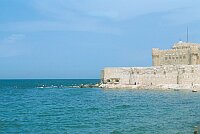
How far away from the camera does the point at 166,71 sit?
4691 cm

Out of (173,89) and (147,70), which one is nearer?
(173,89)

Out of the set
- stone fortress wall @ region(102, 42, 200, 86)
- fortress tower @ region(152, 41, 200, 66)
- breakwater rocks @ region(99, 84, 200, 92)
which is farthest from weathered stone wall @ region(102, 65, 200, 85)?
fortress tower @ region(152, 41, 200, 66)

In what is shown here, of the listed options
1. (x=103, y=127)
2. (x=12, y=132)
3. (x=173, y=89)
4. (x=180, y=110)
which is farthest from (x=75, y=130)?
(x=173, y=89)

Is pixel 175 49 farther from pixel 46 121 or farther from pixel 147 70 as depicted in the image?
pixel 46 121

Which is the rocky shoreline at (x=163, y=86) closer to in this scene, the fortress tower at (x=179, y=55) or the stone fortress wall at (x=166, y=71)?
the stone fortress wall at (x=166, y=71)

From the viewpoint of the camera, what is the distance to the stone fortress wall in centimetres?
4467

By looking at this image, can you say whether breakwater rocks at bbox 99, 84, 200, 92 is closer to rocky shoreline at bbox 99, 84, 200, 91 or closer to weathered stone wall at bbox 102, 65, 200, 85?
rocky shoreline at bbox 99, 84, 200, 91

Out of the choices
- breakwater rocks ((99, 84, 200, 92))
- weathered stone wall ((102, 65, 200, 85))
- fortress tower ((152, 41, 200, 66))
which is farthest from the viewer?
fortress tower ((152, 41, 200, 66))

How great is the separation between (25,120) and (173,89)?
2592cm

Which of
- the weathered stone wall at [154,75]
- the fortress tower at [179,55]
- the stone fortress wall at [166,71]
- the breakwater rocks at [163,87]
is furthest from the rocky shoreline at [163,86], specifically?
the fortress tower at [179,55]

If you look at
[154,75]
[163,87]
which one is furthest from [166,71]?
[163,87]

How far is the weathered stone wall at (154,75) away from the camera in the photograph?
44281mm

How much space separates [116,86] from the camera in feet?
166

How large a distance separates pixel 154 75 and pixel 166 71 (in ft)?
6.07
